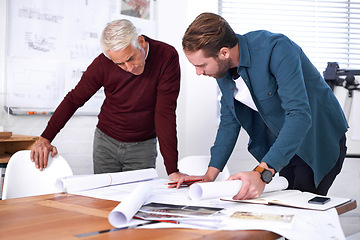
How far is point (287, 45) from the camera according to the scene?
158 centimetres

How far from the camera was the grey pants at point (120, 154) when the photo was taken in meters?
2.32

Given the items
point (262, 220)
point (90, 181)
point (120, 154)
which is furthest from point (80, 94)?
point (262, 220)

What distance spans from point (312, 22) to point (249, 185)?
2.57 metres

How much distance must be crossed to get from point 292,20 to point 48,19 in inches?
78.3

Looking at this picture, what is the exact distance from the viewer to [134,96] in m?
2.26

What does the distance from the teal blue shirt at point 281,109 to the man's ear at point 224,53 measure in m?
0.06

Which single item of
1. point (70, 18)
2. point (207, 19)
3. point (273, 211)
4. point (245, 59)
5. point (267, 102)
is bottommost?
point (273, 211)

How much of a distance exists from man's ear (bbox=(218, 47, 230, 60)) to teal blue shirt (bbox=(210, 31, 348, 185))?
6cm

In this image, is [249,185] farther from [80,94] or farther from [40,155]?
[80,94]

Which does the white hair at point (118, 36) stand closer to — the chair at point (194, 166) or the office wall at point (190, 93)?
the chair at point (194, 166)

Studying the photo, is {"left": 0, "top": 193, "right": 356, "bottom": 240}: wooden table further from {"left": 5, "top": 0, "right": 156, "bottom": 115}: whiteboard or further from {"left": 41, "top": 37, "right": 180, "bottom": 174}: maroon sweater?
{"left": 5, "top": 0, "right": 156, "bottom": 115}: whiteboard

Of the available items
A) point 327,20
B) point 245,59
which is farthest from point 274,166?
point 327,20

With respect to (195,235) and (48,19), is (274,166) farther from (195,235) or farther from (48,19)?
(48,19)

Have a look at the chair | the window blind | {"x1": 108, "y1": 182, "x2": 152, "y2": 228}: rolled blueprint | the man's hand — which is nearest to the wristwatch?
the man's hand
